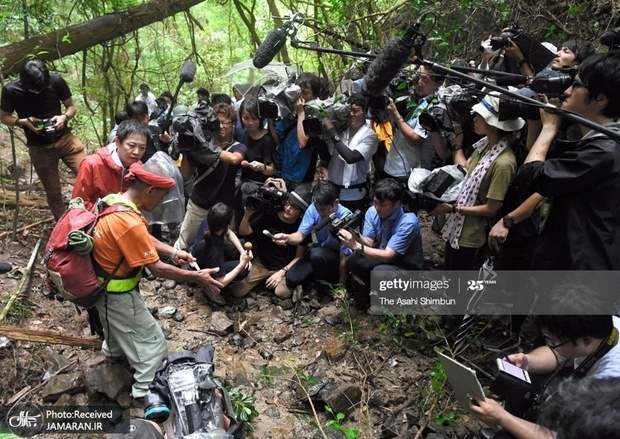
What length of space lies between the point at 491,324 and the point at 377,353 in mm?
949

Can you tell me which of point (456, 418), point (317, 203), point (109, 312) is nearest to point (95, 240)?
point (109, 312)

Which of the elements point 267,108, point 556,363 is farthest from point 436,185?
point 267,108

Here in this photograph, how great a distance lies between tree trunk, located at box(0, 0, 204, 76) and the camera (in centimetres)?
578

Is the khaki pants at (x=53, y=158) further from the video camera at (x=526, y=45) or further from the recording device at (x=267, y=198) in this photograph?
the video camera at (x=526, y=45)

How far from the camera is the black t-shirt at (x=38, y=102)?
4.62 metres

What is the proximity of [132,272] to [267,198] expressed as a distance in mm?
1854

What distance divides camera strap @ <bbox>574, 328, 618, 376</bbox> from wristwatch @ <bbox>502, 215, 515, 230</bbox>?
3.82ft

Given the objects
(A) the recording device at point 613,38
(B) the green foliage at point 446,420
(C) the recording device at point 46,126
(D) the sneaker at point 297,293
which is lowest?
(B) the green foliage at point 446,420

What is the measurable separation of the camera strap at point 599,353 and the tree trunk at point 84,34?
6.20m

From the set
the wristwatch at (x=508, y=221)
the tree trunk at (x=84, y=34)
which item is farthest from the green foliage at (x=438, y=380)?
the tree trunk at (x=84, y=34)

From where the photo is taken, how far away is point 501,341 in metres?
3.77

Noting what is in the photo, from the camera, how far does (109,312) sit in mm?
3168

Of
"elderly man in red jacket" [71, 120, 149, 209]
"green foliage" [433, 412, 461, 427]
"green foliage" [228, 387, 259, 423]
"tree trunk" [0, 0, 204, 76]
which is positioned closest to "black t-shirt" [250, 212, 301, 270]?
"elderly man in red jacket" [71, 120, 149, 209]

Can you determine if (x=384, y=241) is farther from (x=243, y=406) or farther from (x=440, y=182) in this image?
(x=243, y=406)
